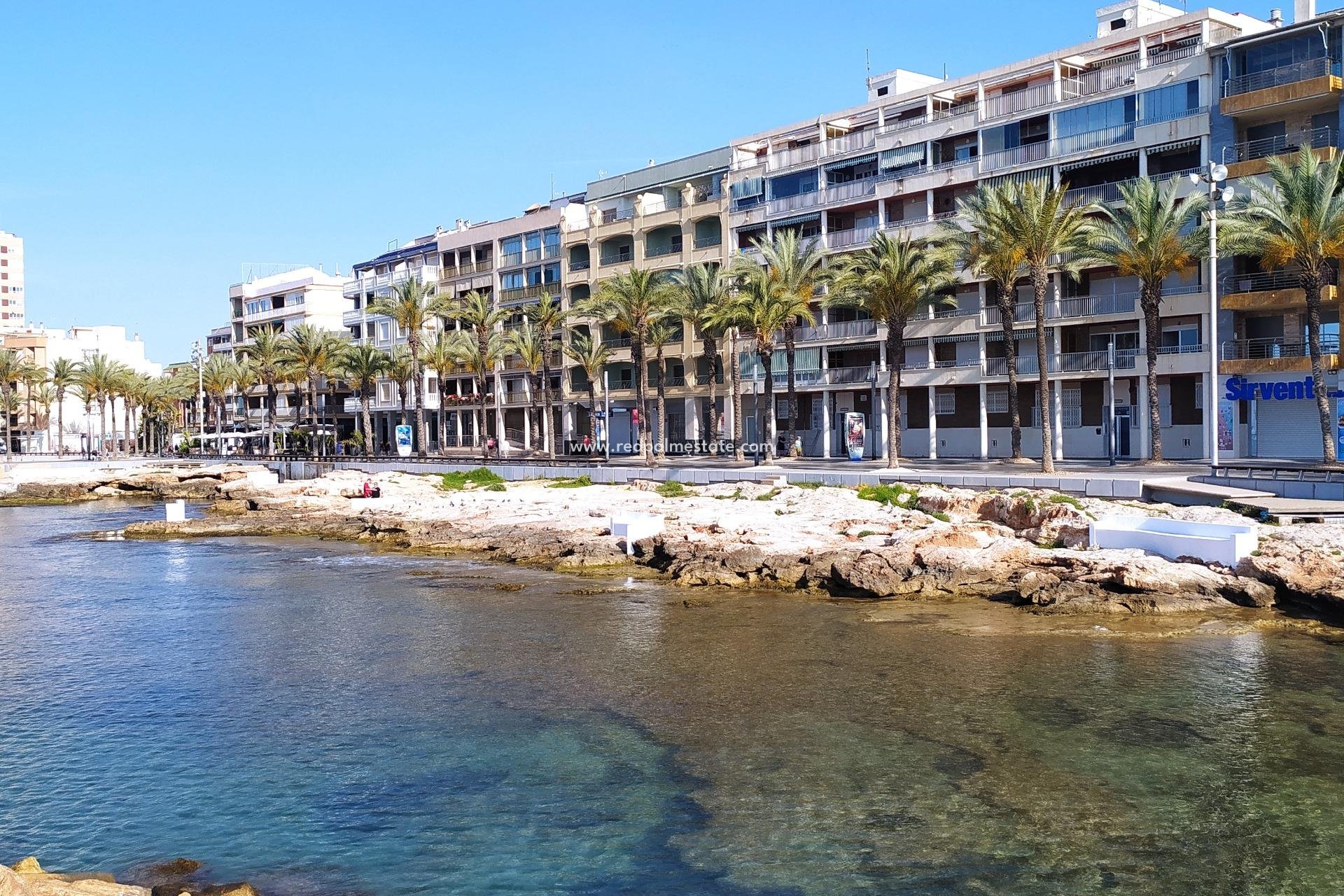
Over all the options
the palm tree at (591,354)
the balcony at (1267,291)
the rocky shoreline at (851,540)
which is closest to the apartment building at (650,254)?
the palm tree at (591,354)

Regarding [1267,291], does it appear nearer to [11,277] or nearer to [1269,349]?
[1269,349]

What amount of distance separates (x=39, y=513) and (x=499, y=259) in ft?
136

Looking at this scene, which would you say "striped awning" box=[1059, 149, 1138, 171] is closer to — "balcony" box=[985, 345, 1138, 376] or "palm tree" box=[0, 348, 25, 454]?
"balcony" box=[985, 345, 1138, 376]

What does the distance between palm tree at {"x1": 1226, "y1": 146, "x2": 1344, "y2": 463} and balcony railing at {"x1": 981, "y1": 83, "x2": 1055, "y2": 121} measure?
50.1 ft

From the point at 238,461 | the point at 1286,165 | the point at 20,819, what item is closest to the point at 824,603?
the point at 20,819

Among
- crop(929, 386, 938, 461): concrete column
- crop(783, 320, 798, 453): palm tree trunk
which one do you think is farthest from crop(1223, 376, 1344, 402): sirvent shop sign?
crop(783, 320, 798, 453): palm tree trunk

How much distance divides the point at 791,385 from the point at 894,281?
1463 cm

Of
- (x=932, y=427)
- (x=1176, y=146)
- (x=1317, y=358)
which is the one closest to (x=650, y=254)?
(x=932, y=427)

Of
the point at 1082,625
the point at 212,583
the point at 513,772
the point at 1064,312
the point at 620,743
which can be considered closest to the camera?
the point at 513,772

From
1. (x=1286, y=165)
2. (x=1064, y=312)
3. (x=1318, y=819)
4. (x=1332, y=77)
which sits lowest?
(x=1318, y=819)

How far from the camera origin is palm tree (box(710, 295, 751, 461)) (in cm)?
→ 5481

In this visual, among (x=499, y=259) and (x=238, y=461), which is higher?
(x=499, y=259)

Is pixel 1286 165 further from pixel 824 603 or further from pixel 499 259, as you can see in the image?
pixel 499 259

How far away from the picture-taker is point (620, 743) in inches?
581
